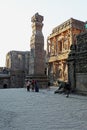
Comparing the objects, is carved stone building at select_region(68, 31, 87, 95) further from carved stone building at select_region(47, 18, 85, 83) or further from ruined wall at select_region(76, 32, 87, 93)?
carved stone building at select_region(47, 18, 85, 83)

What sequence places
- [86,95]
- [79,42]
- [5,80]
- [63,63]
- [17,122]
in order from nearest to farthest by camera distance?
[17,122] → [86,95] → [79,42] → [63,63] → [5,80]

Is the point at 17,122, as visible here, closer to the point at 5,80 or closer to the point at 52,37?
the point at 52,37

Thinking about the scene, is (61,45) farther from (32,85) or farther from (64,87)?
(64,87)

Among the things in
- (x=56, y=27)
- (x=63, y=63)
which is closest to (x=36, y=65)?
(x=63, y=63)

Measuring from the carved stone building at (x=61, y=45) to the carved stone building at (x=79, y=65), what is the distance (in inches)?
557

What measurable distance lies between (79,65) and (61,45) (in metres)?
19.8

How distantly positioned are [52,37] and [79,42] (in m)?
21.1

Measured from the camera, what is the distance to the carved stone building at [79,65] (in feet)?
42.3

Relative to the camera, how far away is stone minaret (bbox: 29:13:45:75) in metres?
18.4

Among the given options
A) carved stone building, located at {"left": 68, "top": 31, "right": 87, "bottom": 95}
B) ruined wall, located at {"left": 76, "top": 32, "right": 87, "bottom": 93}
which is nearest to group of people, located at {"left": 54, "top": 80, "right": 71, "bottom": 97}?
carved stone building, located at {"left": 68, "top": 31, "right": 87, "bottom": 95}

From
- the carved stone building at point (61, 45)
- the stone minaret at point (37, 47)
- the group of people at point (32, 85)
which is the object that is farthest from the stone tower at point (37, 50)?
the carved stone building at point (61, 45)

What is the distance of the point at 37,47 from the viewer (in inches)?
732

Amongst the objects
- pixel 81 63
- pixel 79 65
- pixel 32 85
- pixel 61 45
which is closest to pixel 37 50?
pixel 32 85

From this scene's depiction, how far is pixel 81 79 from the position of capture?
13.1 m
